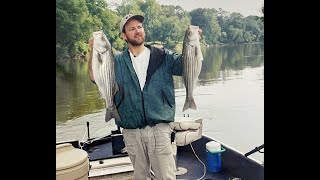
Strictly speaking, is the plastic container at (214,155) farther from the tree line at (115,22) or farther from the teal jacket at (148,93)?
the tree line at (115,22)

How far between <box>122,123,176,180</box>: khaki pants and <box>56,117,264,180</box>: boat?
8 centimetres

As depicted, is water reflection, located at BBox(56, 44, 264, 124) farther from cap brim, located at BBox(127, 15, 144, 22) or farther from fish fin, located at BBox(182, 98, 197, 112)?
cap brim, located at BBox(127, 15, 144, 22)

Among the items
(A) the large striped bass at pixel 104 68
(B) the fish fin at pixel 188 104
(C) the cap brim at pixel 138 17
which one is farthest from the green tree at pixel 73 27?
(B) the fish fin at pixel 188 104

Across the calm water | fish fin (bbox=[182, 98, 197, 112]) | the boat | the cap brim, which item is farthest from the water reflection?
the cap brim

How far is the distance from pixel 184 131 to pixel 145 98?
394 mm

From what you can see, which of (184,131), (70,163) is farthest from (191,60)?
(70,163)

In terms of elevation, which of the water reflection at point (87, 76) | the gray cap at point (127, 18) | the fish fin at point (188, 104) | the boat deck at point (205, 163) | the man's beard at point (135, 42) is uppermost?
the gray cap at point (127, 18)

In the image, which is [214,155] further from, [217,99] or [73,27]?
[73,27]

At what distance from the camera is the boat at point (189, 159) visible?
2316 millimetres

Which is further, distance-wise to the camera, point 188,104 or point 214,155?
point 214,155

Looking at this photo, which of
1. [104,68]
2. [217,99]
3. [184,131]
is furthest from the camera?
[217,99]

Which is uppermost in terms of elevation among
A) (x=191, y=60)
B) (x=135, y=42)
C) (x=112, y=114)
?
(x=135, y=42)

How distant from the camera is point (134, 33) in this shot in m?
2.19
